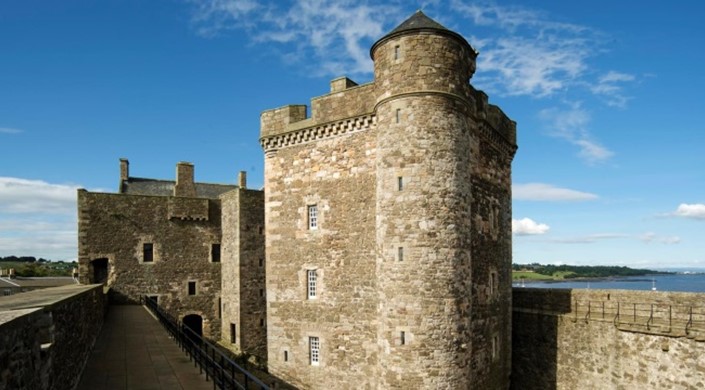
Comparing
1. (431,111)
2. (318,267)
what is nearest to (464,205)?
(431,111)

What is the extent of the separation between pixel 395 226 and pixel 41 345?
10.1m

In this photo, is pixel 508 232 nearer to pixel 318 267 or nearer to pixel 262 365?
pixel 318 267

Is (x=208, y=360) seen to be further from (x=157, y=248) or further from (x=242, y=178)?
(x=242, y=178)

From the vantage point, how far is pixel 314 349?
17922mm

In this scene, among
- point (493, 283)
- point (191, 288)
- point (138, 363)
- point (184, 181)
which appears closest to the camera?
point (138, 363)

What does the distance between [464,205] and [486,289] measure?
4046mm

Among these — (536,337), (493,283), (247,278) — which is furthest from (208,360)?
(247,278)

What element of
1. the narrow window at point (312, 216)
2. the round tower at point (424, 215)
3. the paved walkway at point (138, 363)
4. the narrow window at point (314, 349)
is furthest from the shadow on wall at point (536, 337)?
the paved walkway at point (138, 363)

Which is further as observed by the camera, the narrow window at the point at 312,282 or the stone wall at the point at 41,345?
the narrow window at the point at 312,282

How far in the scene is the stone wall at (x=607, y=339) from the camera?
15453 millimetres

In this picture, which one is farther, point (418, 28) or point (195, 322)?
point (195, 322)

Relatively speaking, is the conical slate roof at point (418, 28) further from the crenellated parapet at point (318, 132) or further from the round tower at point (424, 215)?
the crenellated parapet at point (318, 132)

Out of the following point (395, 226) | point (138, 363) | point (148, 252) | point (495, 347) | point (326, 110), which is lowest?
point (495, 347)

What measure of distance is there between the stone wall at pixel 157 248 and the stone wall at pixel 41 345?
61.4 feet
